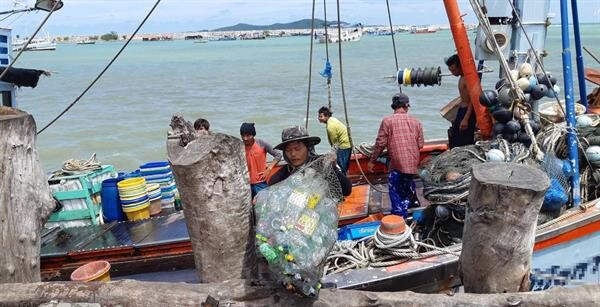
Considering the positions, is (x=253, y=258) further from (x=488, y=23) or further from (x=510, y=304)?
(x=488, y=23)

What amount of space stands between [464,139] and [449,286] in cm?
268

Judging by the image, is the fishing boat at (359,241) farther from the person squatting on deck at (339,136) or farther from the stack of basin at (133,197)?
the person squatting on deck at (339,136)

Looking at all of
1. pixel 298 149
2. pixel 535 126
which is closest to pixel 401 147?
pixel 535 126

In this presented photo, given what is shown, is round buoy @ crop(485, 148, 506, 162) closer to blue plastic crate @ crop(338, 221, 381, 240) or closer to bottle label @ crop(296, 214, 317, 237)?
blue plastic crate @ crop(338, 221, 381, 240)

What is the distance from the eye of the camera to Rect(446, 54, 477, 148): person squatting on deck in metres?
6.42

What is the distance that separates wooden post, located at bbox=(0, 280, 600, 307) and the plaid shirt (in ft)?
10.2

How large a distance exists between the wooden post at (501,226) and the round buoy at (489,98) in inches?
106

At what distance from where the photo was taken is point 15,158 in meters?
3.06

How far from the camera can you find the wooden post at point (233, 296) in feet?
9.45

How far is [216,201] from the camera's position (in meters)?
2.98

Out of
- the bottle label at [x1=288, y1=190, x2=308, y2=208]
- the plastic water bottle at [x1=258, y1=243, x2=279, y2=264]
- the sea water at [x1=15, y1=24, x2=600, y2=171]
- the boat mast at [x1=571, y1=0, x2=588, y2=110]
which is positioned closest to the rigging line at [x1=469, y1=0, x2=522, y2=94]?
the boat mast at [x1=571, y1=0, x2=588, y2=110]

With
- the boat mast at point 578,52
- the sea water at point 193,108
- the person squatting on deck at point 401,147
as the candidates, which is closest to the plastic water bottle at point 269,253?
the person squatting on deck at point 401,147

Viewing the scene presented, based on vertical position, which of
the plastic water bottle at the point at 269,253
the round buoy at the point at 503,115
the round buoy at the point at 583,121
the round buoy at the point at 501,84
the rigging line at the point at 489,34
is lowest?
the plastic water bottle at the point at 269,253

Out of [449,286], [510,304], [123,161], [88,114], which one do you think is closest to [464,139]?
[449,286]
